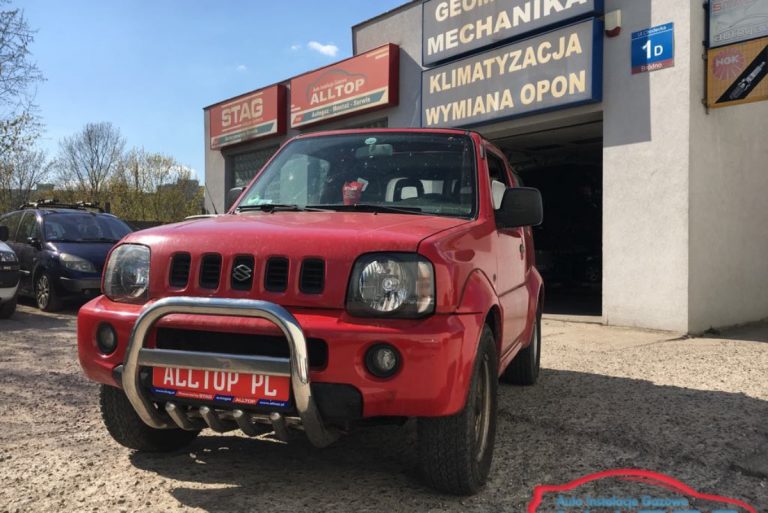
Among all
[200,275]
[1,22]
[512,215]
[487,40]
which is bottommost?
[200,275]

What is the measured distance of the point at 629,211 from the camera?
842 centimetres

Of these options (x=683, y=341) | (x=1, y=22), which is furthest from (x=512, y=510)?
(x=1, y=22)

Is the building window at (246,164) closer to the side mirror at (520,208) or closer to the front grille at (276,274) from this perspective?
the side mirror at (520,208)

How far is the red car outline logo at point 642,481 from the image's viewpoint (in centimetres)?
275

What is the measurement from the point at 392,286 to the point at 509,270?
1525 mm

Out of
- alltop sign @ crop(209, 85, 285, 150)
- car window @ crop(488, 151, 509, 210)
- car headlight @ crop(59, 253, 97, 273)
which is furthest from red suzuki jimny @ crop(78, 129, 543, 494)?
alltop sign @ crop(209, 85, 285, 150)

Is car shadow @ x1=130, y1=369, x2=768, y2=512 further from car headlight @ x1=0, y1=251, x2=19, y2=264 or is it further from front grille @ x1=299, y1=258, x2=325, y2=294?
car headlight @ x1=0, y1=251, x2=19, y2=264

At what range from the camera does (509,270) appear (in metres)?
3.78

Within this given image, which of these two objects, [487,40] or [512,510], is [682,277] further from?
[512,510]

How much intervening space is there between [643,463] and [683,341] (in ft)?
15.5

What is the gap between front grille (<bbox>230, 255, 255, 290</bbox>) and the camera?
2.57m

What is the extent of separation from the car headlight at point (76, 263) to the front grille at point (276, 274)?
24.6ft

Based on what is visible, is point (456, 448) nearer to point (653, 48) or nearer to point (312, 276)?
point (312, 276)

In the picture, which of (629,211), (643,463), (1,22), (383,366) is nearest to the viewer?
(383,366)
